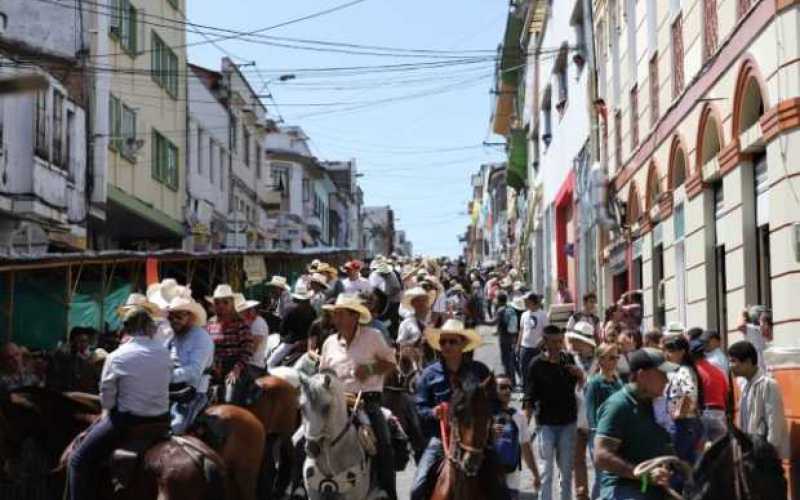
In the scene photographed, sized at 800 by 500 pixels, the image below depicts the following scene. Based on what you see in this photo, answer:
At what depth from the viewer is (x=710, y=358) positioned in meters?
12.6

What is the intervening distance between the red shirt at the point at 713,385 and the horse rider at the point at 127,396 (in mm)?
5029

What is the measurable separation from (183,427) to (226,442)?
1.51 feet

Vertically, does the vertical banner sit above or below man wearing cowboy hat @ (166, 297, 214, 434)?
above

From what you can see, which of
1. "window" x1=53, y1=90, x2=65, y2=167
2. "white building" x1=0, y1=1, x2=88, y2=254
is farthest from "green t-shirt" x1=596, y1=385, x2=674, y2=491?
"window" x1=53, y1=90, x2=65, y2=167

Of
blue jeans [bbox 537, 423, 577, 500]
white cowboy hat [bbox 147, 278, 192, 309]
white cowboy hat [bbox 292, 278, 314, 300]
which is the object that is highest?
white cowboy hat [bbox 292, 278, 314, 300]

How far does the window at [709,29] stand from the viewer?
1619 centimetres

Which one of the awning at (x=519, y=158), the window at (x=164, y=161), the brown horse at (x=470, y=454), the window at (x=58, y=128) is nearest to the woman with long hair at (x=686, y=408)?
the brown horse at (x=470, y=454)

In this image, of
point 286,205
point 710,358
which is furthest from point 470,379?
point 286,205

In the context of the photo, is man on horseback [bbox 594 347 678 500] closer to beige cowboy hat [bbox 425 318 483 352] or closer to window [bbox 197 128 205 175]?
beige cowboy hat [bbox 425 318 483 352]

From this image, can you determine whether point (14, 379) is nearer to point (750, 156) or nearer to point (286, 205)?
point (750, 156)

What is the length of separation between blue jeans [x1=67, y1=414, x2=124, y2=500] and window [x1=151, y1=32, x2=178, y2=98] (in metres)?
26.4

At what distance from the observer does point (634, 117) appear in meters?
24.2

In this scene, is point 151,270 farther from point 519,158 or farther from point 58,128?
point 519,158

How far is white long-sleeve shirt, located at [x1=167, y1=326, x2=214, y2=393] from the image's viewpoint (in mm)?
10484
